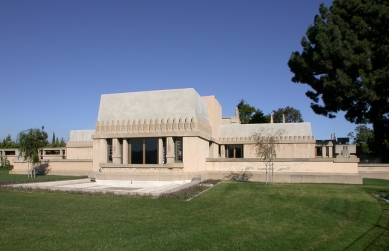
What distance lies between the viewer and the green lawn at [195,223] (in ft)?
26.5

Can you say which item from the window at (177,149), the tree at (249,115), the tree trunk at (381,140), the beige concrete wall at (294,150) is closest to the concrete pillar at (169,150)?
the window at (177,149)

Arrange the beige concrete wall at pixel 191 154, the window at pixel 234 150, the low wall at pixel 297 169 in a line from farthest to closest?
1. the window at pixel 234 150
2. the low wall at pixel 297 169
3. the beige concrete wall at pixel 191 154

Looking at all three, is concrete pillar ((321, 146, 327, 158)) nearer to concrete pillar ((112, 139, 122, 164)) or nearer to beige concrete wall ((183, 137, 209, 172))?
beige concrete wall ((183, 137, 209, 172))

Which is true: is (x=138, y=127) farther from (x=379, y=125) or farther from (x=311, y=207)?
(x=379, y=125)

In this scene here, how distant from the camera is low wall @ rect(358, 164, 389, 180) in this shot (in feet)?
91.0

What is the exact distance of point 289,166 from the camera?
24.1 metres

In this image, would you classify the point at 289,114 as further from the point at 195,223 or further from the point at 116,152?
the point at 195,223

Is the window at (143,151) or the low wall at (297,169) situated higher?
the window at (143,151)

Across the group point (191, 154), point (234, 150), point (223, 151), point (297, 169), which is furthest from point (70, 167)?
point (297, 169)

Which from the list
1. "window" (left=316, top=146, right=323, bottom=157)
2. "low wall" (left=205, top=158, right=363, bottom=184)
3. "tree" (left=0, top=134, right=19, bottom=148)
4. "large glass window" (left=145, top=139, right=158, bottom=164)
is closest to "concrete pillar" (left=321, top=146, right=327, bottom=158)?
"window" (left=316, top=146, right=323, bottom=157)

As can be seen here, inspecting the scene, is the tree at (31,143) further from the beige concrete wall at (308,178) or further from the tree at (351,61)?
the tree at (351,61)

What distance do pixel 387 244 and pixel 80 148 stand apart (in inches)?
1351

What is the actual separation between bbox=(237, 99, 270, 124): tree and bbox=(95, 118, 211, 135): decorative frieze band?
3393 cm

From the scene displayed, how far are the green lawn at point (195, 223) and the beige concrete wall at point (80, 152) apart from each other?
→ 73.4 feet
